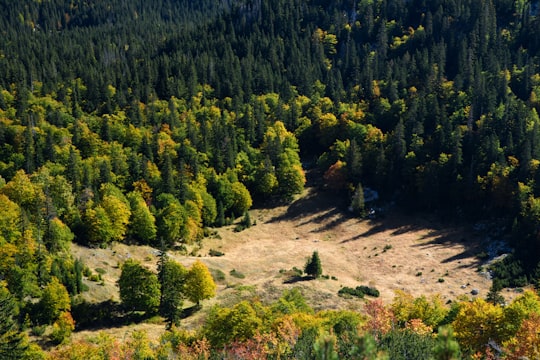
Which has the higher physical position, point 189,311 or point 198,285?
point 198,285

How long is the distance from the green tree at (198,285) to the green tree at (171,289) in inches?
35.2

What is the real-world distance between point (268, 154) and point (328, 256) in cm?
3863

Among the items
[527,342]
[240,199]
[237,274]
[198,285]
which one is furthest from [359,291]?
[240,199]

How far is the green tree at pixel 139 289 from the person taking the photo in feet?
250

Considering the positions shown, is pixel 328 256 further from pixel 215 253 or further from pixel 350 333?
pixel 350 333

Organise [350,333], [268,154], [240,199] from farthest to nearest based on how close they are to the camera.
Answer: [268,154] → [240,199] → [350,333]

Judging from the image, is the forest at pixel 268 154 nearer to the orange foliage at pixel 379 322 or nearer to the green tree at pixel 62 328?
the green tree at pixel 62 328

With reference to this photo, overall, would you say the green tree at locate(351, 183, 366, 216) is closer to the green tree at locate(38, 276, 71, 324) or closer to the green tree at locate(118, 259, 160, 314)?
the green tree at locate(118, 259, 160, 314)

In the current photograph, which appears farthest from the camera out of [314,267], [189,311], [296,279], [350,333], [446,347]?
[314,267]

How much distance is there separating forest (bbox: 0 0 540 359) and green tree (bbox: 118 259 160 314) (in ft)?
1.01

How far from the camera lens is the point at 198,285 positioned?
78.9 meters

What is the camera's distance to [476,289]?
279 ft

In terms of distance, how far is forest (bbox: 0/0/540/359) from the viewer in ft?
198

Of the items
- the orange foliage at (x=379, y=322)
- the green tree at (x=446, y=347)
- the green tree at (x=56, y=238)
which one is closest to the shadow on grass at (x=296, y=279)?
the orange foliage at (x=379, y=322)
